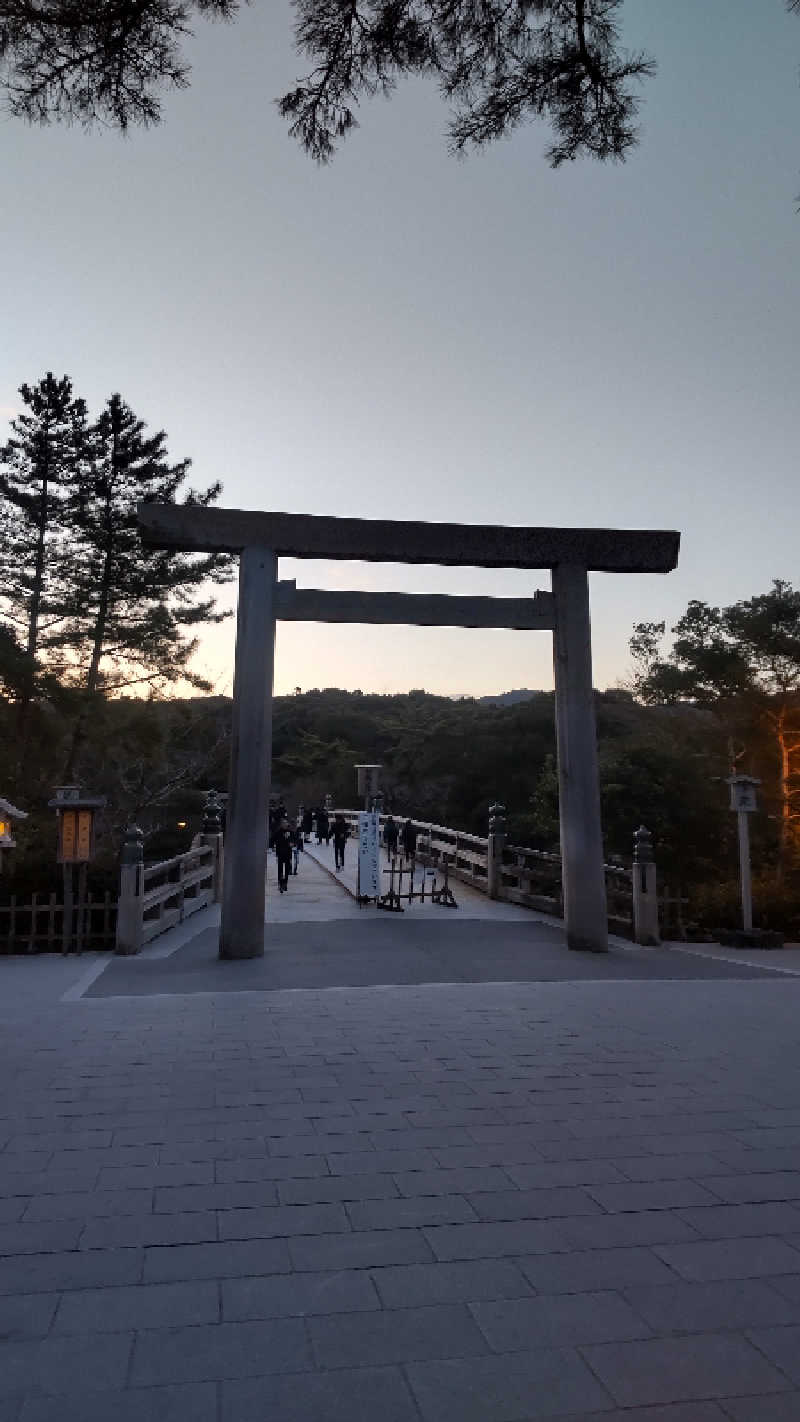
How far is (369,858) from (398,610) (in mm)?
5865

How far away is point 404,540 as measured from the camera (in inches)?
409

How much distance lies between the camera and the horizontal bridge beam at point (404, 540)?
9.93 m

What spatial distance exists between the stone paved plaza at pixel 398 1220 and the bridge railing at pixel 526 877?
549 cm

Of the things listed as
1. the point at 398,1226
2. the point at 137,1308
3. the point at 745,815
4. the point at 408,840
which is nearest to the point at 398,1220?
the point at 398,1226

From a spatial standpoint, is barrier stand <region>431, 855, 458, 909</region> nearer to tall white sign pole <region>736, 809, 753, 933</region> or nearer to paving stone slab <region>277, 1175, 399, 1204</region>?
tall white sign pole <region>736, 809, 753, 933</region>

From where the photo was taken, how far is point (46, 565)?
21.4 metres

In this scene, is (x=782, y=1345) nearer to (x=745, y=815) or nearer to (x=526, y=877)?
(x=745, y=815)

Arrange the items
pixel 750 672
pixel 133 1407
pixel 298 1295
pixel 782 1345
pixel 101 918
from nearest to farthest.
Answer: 1. pixel 133 1407
2. pixel 782 1345
3. pixel 298 1295
4. pixel 101 918
5. pixel 750 672

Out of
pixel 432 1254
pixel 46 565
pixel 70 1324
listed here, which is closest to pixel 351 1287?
pixel 432 1254

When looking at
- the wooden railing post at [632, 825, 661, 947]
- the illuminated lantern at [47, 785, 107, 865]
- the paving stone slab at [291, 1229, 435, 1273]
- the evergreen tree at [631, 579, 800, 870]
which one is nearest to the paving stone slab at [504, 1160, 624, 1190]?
the paving stone slab at [291, 1229, 435, 1273]

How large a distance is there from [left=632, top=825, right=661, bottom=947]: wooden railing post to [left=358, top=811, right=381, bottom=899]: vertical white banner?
4.83m

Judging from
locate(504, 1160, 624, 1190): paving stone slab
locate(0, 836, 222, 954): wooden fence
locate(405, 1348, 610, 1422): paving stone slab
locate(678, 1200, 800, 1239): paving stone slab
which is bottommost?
locate(678, 1200, 800, 1239): paving stone slab

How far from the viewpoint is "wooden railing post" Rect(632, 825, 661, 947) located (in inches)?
450

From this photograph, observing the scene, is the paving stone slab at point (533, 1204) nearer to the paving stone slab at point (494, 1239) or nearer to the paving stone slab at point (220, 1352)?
the paving stone slab at point (494, 1239)
